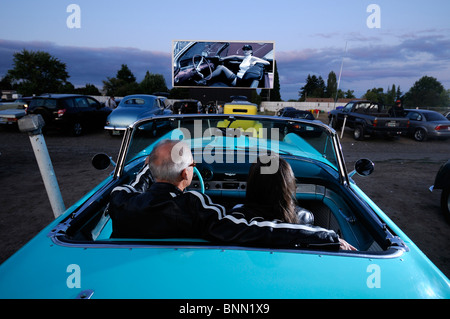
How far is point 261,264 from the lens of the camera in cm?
127

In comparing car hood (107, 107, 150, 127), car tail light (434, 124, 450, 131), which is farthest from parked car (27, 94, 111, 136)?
car tail light (434, 124, 450, 131)

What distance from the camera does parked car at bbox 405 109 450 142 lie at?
12.8 metres

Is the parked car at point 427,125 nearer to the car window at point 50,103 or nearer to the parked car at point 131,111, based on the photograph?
the parked car at point 131,111

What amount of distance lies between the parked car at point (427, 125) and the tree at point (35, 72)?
62.3 m

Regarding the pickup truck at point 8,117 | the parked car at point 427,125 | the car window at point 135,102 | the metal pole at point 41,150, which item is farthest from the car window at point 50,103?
the parked car at point 427,125

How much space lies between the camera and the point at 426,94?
85625 mm

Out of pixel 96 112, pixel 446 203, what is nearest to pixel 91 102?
pixel 96 112

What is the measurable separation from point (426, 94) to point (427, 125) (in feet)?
294

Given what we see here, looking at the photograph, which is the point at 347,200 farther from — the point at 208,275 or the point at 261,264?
the point at 208,275

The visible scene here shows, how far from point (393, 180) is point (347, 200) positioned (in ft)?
18.3

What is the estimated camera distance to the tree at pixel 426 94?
267 ft
